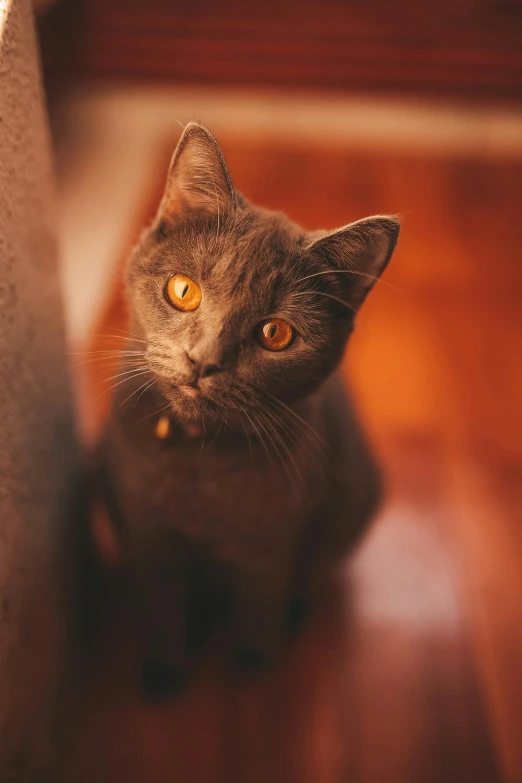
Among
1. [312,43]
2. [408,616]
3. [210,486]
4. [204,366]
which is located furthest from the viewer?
[312,43]

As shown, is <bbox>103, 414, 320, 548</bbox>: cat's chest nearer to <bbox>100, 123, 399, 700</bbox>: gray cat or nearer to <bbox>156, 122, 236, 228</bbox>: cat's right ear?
<bbox>100, 123, 399, 700</bbox>: gray cat

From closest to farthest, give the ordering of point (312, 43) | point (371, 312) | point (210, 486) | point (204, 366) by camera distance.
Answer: point (204, 366) → point (210, 486) → point (371, 312) → point (312, 43)

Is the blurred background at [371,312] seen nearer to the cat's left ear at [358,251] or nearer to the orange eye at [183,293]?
the cat's left ear at [358,251]

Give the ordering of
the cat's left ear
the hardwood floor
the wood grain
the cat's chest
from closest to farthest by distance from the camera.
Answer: the cat's left ear → the cat's chest → the hardwood floor → the wood grain

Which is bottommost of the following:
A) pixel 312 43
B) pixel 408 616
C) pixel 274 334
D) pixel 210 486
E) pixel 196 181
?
pixel 408 616

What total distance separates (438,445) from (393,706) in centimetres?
53

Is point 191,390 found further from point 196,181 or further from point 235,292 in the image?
point 196,181

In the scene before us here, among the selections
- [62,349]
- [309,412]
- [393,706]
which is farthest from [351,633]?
[62,349]

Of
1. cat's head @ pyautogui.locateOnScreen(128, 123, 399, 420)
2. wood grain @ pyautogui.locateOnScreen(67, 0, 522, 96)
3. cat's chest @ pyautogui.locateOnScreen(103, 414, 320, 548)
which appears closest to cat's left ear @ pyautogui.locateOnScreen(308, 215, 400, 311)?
cat's head @ pyautogui.locateOnScreen(128, 123, 399, 420)

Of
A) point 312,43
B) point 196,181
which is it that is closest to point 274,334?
point 196,181

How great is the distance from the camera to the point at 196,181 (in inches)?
27.0

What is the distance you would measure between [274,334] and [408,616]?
2.23ft

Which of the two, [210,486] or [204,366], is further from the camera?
[210,486]

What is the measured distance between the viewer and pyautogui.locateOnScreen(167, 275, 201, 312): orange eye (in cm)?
68
